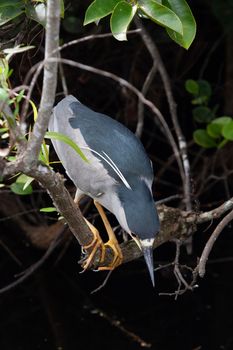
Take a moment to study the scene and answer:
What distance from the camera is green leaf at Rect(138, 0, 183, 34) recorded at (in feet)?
5.97

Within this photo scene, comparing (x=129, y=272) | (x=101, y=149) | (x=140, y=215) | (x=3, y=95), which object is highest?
(x=3, y=95)

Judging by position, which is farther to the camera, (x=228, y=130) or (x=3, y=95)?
(x=228, y=130)

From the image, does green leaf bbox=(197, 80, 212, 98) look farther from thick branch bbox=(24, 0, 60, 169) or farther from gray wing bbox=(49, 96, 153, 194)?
thick branch bbox=(24, 0, 60, 169)

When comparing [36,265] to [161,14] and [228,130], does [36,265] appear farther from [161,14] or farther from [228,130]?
[161,14]

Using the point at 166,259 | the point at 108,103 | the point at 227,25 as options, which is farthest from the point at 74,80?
the point at 166,259

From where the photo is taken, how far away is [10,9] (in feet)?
6.95

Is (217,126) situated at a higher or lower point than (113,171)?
lower

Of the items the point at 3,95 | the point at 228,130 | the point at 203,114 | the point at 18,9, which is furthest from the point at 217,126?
the point at 3,95

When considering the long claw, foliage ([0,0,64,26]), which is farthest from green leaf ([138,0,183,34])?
the long claw

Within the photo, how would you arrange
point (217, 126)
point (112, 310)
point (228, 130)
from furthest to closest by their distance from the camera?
point (112, 310) → point (217, 126) → point (228, 130)

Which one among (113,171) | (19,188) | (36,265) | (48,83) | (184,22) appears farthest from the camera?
(36,265)

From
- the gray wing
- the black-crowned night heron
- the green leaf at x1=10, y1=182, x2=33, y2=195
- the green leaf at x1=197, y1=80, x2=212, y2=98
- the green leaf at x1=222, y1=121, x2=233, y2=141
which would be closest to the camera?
the black-crowned night heron

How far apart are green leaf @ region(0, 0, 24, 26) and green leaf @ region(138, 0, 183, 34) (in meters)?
0.42

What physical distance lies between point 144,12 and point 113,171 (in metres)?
0.55
